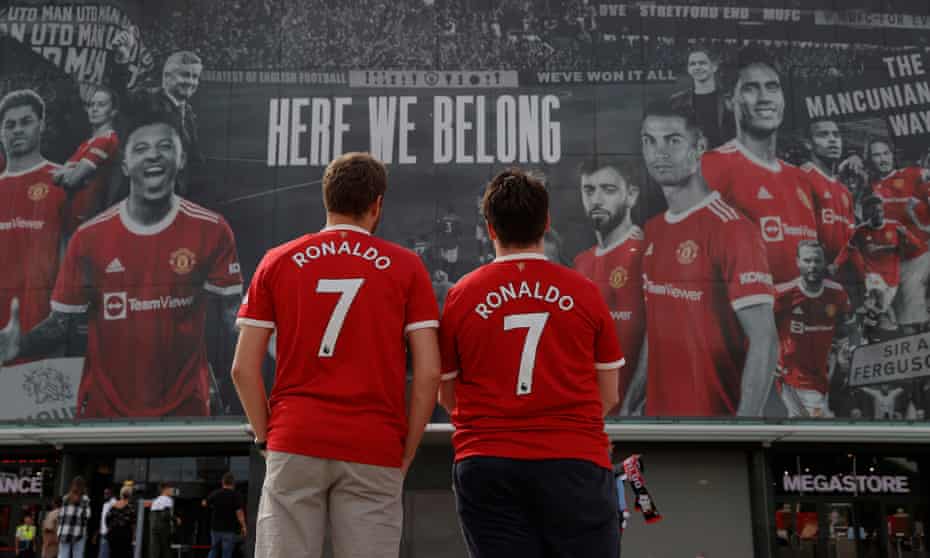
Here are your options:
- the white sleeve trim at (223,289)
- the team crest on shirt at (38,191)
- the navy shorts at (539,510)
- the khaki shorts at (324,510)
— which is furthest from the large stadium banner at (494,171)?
the khaki shorts at (324,510)

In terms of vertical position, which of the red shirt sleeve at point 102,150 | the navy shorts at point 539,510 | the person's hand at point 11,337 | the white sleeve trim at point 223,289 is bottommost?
the navy shorts at point 539,510

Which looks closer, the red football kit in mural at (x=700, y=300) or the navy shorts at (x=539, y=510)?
the navy shorts at (x=539, y=510)

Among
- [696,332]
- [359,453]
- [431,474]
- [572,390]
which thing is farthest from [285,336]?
[696,332]

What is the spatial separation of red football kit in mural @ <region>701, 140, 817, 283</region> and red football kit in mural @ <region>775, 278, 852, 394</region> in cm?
50

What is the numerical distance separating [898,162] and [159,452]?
17.3 m

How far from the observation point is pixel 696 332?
18.8m

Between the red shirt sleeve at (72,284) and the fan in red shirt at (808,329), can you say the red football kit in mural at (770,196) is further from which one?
the red shirt sleeve at (72,284)

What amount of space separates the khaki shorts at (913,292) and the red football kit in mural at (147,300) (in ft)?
46.1

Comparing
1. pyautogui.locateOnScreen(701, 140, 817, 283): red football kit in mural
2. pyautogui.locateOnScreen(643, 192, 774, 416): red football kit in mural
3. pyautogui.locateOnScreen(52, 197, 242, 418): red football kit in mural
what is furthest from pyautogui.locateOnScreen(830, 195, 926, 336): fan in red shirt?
pyautogui.locateOnScreen(52, 197, 242, 418): red football kit in mural

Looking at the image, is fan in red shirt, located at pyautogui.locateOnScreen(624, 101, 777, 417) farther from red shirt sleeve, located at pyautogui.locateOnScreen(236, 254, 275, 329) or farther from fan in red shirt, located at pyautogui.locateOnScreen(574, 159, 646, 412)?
red shirt sleeve, located at pyautogui.locateOnScreen(236, 254, 275, 329)

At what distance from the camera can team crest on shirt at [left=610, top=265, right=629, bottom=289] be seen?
1903cm

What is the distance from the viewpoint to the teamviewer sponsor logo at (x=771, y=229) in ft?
63.2

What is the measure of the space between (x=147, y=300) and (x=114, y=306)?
71 centimetres

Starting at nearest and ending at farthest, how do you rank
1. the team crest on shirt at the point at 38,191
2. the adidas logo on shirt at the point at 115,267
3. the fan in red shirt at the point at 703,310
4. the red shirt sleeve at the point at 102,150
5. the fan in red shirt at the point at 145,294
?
the fan in red shirt at the point at 703,310 → the fan in red shirt at the point at 145,294 → the adidas logo on shirt at the point at 115,267 → the team crest on shirt at the point at 38,191 → the red shirt sleeve at the point at 102,150
